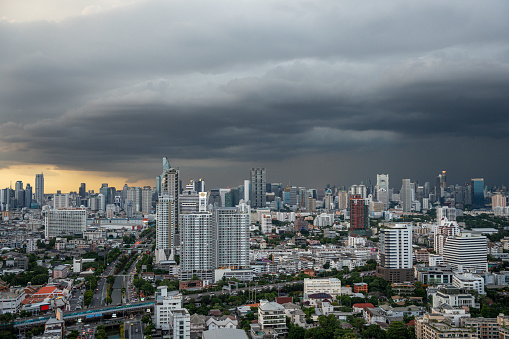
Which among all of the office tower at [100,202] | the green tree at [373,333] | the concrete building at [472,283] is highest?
the office tower at [100,202]

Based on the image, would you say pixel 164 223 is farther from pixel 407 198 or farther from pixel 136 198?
pixel 136 198

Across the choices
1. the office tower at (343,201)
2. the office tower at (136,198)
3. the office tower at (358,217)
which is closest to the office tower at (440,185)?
the office tower at (343,201)

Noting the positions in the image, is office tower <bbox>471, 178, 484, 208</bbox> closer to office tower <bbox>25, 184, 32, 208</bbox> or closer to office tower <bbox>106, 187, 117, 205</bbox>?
office tower <bbox>106, 187, 117, 205</bbox>

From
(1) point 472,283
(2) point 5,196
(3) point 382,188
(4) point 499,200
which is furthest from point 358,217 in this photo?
(2) point 5,196

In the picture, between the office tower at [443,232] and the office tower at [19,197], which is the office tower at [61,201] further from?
the office tower at [443,232]

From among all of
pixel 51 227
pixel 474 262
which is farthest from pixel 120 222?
pixel 474 262

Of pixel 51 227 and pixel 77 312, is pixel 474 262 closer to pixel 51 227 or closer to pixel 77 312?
pixel 77 312

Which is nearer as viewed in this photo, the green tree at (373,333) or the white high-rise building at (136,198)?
the green tree at (373,333)
